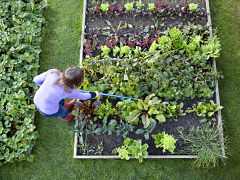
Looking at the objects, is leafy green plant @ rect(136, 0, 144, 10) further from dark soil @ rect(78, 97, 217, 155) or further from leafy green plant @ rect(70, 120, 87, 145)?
leafy green plant @ rect(70, 120, 87, 145)

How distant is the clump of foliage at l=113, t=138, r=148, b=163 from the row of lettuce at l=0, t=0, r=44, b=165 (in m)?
1.54

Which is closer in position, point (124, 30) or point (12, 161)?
point (12, 161)

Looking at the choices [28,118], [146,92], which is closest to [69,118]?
[28,118]

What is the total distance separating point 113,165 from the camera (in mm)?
Answer: 3992

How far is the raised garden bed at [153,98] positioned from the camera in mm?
3877

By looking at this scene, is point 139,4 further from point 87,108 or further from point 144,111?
point 87,108

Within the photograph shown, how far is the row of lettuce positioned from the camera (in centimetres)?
398

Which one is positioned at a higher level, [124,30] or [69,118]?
[124,30]

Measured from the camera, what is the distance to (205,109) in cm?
393

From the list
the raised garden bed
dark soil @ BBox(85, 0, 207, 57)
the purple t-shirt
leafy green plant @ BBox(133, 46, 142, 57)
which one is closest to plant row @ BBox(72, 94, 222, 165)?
the raised garden bed

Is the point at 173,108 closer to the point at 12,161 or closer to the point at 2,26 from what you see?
the point at 12,161

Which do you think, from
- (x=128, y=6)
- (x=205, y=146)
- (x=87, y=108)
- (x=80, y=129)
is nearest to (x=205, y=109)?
(x=205, y=146)

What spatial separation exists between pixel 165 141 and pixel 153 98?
27.7 inches

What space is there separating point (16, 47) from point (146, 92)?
8.68ft
